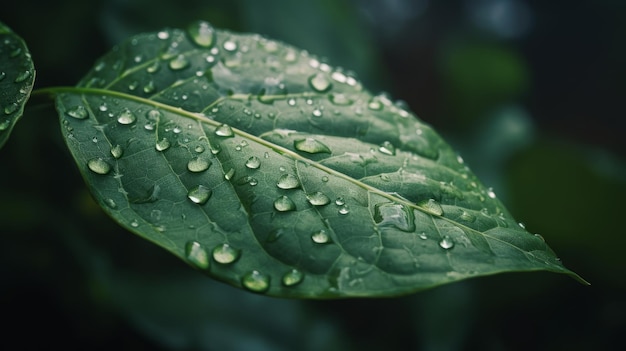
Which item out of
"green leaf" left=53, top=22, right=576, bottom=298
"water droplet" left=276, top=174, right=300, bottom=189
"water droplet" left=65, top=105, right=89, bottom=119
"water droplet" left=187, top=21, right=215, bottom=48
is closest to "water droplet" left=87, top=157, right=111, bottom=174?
"green leaf" left=53, top=22, right=576, bottom=298

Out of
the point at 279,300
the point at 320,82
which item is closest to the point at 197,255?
the point at 320,82

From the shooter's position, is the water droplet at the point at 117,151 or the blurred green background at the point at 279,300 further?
the blurred green background at the point at 279,300

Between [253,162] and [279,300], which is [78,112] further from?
[279,300]

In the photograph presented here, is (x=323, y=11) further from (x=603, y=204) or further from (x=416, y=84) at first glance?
(x=416, y=84)

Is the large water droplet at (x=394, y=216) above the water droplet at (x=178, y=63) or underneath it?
above

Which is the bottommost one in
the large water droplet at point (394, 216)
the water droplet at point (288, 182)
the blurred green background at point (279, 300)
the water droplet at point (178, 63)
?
the blurred green background at point (279, 300)

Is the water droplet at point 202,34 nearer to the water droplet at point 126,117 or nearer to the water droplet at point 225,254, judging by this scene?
the water droplet at point 126,117

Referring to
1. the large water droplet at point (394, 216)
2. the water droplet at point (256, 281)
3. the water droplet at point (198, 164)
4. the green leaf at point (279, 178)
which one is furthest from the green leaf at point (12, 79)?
the large water droplet at point (394, 216)
